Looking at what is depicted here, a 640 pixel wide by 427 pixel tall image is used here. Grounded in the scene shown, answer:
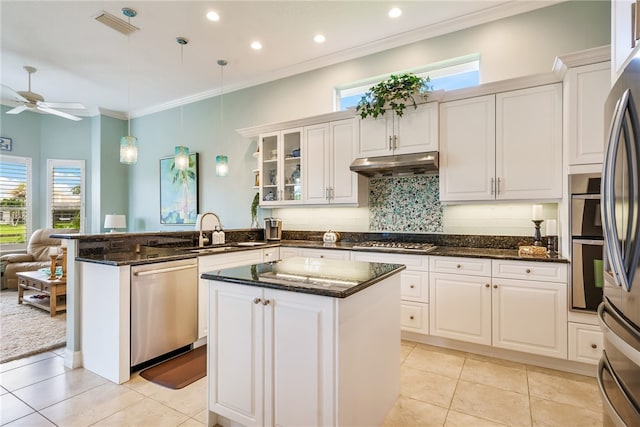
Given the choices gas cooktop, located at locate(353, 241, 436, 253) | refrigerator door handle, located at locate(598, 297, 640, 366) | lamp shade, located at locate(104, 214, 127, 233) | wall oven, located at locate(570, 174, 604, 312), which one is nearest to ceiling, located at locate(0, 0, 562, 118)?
wall oven, located at locate(570, 174, 604, 312)

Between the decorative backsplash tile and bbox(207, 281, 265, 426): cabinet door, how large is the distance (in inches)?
101

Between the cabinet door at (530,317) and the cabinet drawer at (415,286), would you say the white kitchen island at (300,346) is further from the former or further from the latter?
the cabinet door at (530,317)

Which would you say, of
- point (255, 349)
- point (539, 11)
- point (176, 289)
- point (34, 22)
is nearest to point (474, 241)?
point (539, 11)

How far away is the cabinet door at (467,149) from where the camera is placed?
3088 millimetres

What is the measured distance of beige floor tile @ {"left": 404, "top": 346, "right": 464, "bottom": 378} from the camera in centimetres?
267

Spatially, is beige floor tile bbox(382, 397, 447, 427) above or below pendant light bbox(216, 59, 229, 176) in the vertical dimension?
below

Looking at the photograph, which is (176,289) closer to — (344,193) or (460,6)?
(344,193)

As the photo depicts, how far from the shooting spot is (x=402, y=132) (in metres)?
A: 3.46

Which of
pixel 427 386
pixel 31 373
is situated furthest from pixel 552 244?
pixel 31 373

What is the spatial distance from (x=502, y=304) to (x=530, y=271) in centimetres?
37

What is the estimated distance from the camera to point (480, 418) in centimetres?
203

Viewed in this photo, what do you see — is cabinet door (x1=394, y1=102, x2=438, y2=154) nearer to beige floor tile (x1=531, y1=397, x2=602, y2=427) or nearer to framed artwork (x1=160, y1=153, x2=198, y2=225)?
beige floor tile (x1=531, y1=397, x2=602, y2=427)

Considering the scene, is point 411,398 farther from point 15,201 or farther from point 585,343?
point 15,201

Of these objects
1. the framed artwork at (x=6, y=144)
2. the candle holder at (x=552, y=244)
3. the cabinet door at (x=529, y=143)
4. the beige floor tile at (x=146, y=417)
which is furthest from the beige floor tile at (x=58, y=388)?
the framed artwork at (x=6, y=144)
